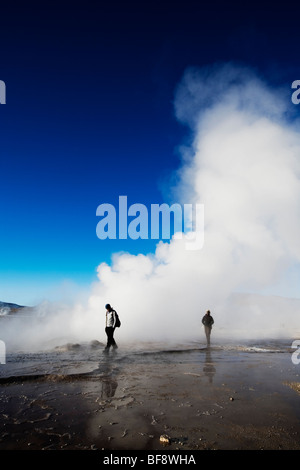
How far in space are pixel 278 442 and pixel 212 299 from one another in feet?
122

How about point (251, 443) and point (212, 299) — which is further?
point (212, 299)

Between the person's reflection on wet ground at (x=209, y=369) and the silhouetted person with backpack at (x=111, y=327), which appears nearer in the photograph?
the person's reflection on wet ground at (x=209, y=369)

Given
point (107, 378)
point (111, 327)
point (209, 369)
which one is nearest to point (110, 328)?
point (111, 327)

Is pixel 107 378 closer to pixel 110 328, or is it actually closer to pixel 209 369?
pixel 209 369

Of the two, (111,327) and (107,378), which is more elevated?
(111,327)

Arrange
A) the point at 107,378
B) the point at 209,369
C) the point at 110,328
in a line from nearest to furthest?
1. the point at 107,378
2. the point at 209,369
3. the point at 110,328

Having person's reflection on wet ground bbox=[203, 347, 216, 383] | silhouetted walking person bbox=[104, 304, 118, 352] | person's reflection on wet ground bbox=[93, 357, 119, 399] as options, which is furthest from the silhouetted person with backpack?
person's reflection on wet ground bbox=[203, 347, 216, 383]

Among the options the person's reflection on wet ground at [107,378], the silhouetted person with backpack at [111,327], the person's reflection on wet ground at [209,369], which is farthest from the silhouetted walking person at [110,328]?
the person's reflection on wet ground at [209,369]

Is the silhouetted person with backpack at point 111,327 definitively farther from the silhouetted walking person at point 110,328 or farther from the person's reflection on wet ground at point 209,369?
the person's reflection on wet ground at point 209,369

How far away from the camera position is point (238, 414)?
491 cm
